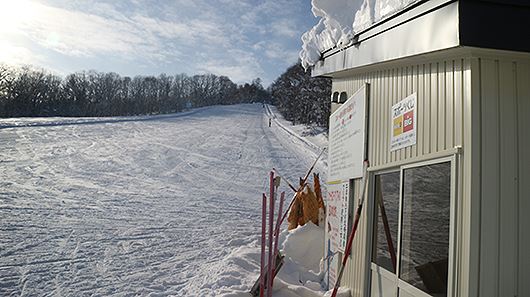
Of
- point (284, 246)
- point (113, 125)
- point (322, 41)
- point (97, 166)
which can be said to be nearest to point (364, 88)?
point (322, 41)

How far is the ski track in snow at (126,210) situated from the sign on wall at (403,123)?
3365 mm

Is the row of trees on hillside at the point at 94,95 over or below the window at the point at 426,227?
over

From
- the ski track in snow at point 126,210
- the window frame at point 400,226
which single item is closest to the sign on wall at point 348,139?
the window frame at point 400,226

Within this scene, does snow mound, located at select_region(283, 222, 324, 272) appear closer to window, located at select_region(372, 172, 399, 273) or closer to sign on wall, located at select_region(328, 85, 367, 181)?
sign on wall, located at select_region(328, 85, 367, 181)

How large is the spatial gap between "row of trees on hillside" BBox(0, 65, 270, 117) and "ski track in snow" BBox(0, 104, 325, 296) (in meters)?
33.6

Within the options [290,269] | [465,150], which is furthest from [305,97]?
[465,150]

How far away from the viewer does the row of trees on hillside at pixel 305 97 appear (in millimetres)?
32594

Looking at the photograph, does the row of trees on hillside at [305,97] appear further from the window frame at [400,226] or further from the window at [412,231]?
the window at [412,231]

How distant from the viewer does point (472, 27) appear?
2.92 meters

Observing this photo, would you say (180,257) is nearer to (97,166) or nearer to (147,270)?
(147,270)

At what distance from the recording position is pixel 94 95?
67.7 m

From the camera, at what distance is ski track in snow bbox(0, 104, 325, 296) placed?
278 inches

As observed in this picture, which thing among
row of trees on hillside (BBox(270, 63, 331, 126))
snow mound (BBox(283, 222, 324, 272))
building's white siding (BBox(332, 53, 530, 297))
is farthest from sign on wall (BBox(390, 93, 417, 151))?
row of trees on hillside (BBox(270, 63, 331, 126))

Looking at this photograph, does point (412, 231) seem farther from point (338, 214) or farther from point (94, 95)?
point (94, 95)
